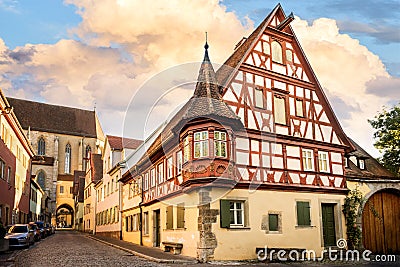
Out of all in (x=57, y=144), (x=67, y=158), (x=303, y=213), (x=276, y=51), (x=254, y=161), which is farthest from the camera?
(x=67, y=158)

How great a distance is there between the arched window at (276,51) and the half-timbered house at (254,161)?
6 cm

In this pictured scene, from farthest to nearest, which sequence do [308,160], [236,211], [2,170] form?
[2,170]
[308,160]
[236,211]

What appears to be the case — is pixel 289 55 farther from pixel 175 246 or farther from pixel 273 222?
pixel 175 246

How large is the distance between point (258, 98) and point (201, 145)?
4.54 m

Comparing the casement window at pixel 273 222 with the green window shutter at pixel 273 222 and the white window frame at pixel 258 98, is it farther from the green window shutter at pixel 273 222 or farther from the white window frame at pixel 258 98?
the white window frame at pixel 258 98

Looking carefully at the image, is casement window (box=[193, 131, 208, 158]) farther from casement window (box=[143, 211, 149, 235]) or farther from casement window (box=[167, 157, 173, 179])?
casement window (box=[143, 211, 149, 235])

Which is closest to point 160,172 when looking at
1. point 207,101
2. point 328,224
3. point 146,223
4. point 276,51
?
point 146,223

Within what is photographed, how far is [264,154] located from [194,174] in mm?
4064

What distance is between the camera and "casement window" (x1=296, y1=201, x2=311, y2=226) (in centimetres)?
2186

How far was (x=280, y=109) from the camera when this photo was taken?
22844 mm

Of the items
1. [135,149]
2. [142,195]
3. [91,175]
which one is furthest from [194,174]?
[91,175]

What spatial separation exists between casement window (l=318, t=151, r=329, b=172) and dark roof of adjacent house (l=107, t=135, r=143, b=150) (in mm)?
16847

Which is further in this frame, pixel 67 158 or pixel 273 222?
pixel 67 158

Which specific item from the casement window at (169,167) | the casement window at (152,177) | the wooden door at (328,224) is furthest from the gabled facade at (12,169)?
the wooden door at (328,224)
